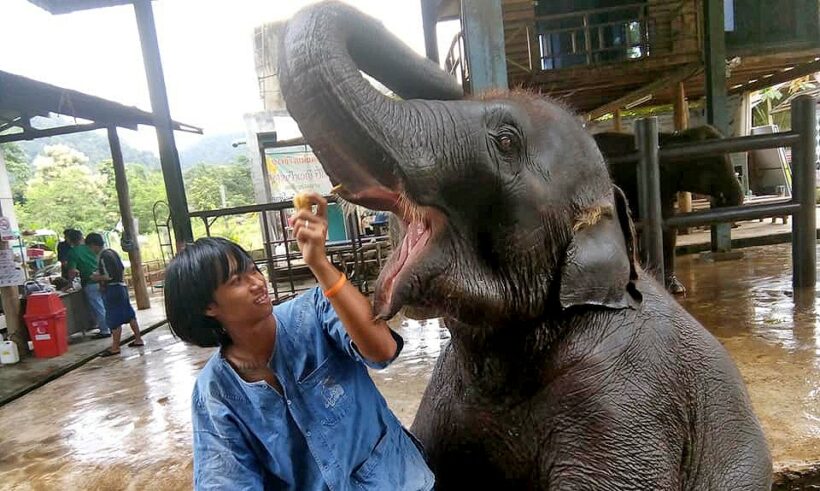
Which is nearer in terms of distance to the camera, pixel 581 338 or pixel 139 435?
pixel 581 338

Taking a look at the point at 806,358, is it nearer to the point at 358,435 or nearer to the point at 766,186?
the point at 358,435

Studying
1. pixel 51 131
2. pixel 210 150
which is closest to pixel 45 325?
pixel 51 131

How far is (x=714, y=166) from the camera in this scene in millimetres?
5605

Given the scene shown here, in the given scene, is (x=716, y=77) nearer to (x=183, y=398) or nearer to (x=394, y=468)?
(x=183, y=398)

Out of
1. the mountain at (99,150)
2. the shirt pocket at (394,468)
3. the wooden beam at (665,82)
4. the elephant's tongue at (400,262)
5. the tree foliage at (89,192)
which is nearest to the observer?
the elephant's tongue at (400,262)

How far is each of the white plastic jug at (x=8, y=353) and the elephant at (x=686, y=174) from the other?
6963 millimetres

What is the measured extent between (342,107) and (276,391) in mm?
871

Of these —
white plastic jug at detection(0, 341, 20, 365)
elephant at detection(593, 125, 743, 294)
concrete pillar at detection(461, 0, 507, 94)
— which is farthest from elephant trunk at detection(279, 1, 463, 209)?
white plastic jug at detection(0, 341, 20, 365)

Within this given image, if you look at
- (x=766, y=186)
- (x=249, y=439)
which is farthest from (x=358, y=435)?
(x=766, y=186)

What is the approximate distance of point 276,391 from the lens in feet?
4.82

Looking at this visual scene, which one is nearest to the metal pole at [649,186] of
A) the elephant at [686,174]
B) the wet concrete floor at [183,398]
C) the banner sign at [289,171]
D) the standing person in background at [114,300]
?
the wet concrete floor at [183,398]

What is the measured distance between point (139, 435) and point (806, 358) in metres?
3.68

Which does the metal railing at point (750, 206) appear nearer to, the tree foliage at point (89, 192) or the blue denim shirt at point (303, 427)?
the blue denim shirt at point (303, 427)

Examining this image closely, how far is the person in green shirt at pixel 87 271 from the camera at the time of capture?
26.1 feet
